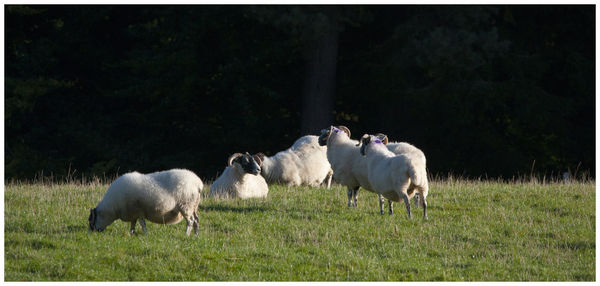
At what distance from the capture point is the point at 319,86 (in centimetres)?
2805

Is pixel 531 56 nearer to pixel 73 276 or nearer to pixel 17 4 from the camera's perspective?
pixel 17 4

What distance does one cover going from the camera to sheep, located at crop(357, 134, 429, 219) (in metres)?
12.4

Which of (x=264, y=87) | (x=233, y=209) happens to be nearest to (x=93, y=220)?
(x=233, y=209)

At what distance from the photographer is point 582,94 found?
Answer: 29.1m

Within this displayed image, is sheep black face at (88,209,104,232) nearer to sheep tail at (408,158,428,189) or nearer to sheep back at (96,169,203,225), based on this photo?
sheep back at (96,169,203,225)

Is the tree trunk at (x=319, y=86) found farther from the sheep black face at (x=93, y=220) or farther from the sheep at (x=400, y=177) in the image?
the sheep black face at (x=93, y=220)

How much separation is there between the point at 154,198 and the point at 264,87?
59.0 feet

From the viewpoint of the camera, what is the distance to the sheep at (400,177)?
40.8 ft

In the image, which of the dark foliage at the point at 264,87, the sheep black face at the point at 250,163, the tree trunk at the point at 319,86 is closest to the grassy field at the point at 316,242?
the sheep black face at the point at 250,163

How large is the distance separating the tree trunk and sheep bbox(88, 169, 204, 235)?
1635 centimetres

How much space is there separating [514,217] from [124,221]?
5.90 meters

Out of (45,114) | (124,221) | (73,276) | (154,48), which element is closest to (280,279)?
(73,276)

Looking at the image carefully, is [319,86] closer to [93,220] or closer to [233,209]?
[233,209]

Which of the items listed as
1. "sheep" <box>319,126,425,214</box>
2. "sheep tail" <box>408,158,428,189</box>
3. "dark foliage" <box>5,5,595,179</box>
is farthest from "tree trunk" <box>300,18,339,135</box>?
"sheep tail" <box>408,158,428,189</box>
